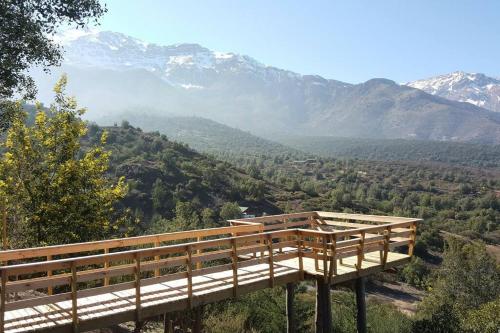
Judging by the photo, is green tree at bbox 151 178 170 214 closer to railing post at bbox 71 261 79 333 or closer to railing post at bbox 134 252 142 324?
railing post at bbox 134 252 142 324

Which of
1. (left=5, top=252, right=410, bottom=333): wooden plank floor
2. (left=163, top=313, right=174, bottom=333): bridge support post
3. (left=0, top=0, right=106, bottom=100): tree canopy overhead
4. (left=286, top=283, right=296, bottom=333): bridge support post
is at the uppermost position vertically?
(left=0, top=0, right=106, bottom=100): tree canopy overhead

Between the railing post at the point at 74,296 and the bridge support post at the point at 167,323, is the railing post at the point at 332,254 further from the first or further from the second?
the railing post at the point at 74,296

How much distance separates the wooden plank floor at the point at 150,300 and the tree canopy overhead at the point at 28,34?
6.88 m

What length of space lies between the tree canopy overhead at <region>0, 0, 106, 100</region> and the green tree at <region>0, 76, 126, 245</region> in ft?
6.90

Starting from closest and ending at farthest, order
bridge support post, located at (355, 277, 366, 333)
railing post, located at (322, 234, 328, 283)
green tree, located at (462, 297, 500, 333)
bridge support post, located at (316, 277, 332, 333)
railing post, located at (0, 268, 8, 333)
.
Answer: railing post, located at (0, 268, 8, 333)
railing post, located at (322, 234, 328, 283)
bridge support post, located at (316, 277, 332, 333)
bridge support post, located at (355, 277, 366, 333)
green tree, located at (462, 297, 500, 333)

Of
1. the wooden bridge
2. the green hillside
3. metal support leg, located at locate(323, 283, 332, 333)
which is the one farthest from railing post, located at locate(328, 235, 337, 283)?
the green hillside

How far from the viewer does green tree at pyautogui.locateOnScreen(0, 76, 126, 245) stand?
1495cm

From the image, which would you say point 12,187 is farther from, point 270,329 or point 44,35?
point 270,329

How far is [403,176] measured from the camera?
6393 inches

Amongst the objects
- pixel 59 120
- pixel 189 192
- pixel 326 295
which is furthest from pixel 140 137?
pixel 326 295

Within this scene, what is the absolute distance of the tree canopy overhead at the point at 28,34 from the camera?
12.0 meters

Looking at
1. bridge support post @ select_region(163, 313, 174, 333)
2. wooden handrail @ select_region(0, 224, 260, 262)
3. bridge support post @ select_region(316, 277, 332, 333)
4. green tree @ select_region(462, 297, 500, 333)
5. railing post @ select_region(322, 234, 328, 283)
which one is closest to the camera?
wooden handrail @ select_region(0, 224, 260, 262)

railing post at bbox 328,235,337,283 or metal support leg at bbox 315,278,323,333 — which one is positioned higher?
railing post at bbox 328,235,337,283

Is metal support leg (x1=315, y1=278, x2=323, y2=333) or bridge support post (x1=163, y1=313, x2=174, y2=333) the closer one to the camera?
bridge support post (x1=163, y1=313, x2=174, y2=333)
